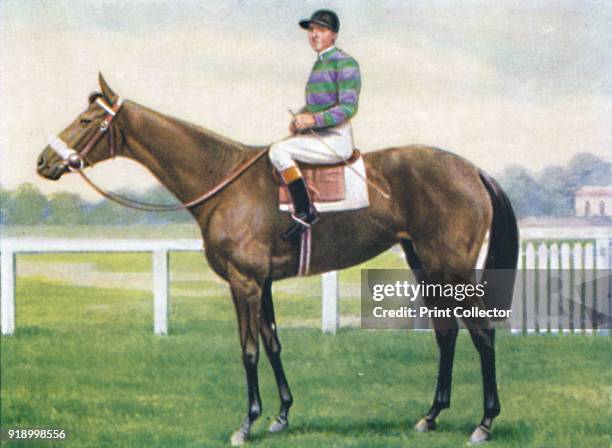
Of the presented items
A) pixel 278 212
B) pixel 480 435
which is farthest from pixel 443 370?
pixel 278 212

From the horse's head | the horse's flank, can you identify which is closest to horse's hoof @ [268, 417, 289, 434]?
the horse's flank

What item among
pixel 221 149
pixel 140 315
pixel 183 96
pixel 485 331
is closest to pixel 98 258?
pixel 140 315

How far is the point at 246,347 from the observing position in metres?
6.02

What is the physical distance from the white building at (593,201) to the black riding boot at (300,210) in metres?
3.09

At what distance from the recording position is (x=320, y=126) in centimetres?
611

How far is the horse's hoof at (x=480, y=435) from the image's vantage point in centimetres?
615

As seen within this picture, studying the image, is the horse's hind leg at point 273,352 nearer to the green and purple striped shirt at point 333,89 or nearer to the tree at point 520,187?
the green and purple striped shirt at point 333,89

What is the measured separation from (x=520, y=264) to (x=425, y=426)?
8.85 feet

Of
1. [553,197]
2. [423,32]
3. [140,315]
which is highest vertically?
[423,32]

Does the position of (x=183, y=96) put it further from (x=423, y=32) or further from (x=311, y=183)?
(x=423, y=32)

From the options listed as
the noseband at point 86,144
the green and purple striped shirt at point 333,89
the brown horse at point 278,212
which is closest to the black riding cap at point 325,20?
the green and purple striped shirt at point 333,89

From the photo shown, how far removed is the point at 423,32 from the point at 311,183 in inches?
85.3

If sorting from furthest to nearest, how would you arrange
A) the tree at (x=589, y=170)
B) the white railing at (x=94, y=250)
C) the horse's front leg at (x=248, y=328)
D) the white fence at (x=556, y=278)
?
the white fence at (x=556, y=278) < the white railing at (x=94, y=250) < the tree at (x=589, y=170) < the horse's front leg at (x=248, y=328)

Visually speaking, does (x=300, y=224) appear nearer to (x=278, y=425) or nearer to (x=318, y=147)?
(x=318, y=147)
